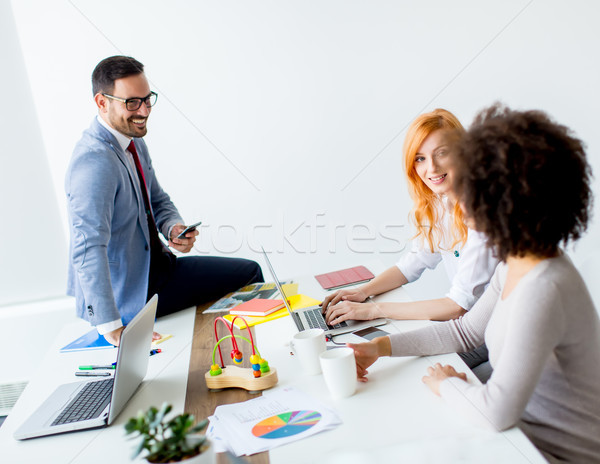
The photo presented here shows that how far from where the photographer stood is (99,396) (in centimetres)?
136

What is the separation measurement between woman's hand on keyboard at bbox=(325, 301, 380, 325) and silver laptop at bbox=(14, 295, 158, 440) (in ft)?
1.70

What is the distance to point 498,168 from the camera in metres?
0.96

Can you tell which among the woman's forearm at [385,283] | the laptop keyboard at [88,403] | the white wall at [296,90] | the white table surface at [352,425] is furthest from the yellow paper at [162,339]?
the white wall at [296,90]

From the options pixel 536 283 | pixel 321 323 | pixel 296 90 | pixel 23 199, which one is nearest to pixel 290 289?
pixel 321 323

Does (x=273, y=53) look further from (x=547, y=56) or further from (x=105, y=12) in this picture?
(x=547, y=56)

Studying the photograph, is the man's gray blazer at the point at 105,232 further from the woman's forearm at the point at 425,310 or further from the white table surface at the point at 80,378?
the woman's forearm at the point at 425,310

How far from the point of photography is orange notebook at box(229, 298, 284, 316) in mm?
1856

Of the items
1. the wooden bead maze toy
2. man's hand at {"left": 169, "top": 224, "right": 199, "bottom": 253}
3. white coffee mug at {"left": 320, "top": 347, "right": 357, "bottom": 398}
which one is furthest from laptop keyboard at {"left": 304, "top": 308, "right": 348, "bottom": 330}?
man's hand at {"left": 169, "top": 224, "right": 199, "bottom": 253}

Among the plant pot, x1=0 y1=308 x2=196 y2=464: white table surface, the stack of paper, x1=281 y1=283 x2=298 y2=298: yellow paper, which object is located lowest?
x1=0 y1=308 x2=196 y2=464: white table surface

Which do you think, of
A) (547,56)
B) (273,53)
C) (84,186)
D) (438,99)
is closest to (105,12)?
(273,53)

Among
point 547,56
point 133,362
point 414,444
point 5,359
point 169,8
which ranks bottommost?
point 5,359

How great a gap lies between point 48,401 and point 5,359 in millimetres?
2258

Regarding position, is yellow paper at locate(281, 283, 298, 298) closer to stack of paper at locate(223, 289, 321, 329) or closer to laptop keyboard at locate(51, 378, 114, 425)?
stack of paper at locate(223, 289, 321, 329)

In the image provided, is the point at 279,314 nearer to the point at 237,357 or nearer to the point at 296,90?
the point at 237,357
